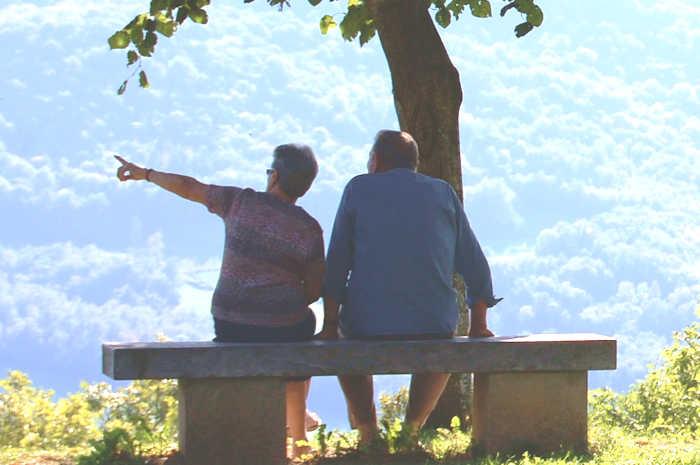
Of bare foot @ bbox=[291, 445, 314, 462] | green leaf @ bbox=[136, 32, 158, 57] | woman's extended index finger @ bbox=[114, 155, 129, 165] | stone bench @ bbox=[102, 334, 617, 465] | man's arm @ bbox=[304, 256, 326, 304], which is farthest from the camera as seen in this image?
green leaf @ bbox=[136, 32, 158, 57]

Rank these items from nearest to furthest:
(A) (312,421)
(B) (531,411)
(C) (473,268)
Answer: (B) (531,411) < (C) (473,268) < (A) (312,421)

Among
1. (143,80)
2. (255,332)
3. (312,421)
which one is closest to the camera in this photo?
(255,332)

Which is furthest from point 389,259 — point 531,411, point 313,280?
point 531,411

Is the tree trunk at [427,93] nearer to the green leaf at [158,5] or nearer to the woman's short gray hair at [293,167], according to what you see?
the green leaf at [158,5]

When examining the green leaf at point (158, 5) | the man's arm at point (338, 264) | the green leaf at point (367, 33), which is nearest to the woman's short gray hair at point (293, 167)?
the man's arm at point (338, 264)

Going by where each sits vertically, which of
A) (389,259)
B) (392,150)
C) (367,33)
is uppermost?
(367,33)

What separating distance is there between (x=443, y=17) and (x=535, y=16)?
783 mm

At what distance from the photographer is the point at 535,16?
8398 mm

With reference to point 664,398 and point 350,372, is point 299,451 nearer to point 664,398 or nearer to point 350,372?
point 350,372

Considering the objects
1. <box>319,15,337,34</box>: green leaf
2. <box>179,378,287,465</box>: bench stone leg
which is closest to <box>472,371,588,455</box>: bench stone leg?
<box>179,378,287,465</box>: bench stone leg

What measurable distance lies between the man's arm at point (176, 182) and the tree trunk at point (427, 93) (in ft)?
7.44

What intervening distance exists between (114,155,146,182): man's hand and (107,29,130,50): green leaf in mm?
2308

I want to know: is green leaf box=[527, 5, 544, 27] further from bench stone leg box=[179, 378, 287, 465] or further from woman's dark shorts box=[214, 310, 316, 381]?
bench stone leg box=[179, 378, 287, 465]

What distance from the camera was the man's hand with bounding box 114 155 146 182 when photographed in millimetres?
6523
